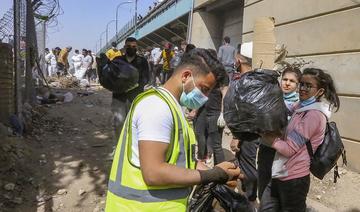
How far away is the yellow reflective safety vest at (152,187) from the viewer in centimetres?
198

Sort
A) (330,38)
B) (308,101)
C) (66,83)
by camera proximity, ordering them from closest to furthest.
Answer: (308,101)
(330,38)
(66,83)

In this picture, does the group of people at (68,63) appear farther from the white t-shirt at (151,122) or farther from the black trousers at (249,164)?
the white t-shirt at (151,122)

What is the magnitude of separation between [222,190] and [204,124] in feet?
12.1

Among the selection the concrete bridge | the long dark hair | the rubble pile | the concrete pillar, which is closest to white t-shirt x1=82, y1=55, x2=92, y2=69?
the rubble pile

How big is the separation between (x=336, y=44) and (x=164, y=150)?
5.56 m

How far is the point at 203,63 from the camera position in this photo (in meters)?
2.11

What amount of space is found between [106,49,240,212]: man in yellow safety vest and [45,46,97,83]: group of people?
17.5 metres

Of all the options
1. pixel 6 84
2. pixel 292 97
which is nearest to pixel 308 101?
pixel 292 97

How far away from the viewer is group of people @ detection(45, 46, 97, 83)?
65.4ft

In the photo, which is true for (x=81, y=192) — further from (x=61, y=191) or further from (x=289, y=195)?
(x=289, y=195)

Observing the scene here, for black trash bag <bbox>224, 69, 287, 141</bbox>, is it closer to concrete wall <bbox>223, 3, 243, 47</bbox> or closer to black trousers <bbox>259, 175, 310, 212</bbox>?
black trousers <bbox>259, 175, 310, 212</bbox>

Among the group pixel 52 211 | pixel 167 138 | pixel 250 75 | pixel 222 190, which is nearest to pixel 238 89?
pixel 250 75

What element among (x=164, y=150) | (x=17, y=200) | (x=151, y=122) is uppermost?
(x=151, y=122)

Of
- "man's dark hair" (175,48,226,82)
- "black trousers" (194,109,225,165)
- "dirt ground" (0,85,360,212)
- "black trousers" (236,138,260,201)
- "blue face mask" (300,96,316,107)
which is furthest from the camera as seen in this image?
"black trousers" (194,109,225,165)
